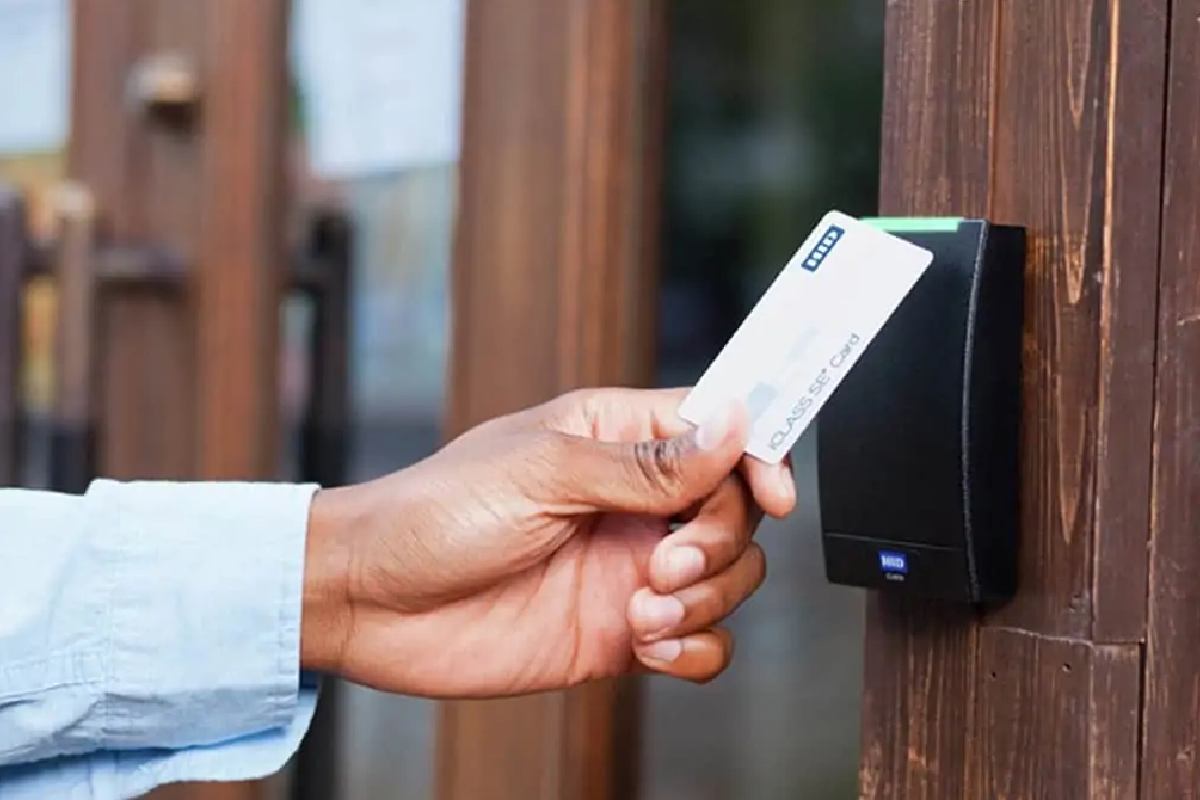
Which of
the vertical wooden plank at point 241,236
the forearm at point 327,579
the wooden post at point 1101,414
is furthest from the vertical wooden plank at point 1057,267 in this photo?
the vertical wooden plank at point 241,236

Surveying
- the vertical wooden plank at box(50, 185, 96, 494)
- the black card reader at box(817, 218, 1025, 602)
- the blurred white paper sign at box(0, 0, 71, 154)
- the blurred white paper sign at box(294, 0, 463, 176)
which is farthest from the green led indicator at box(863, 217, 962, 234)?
the blurred white paper sign at box(0, 0, 71, 154)

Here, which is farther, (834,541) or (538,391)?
(538,391)

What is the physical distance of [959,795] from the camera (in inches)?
25.4

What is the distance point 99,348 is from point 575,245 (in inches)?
24.2

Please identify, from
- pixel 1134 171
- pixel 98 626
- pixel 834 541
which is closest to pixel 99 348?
pixel 98 626

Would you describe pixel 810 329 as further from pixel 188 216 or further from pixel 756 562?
pixel 188 216

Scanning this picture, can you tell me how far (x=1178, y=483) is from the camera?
23.5 inches

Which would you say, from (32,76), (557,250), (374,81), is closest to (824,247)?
(557,250)

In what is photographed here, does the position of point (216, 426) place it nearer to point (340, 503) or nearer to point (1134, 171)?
point (340, 503)

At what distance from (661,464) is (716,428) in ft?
0.11

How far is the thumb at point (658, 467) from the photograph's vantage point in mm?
662

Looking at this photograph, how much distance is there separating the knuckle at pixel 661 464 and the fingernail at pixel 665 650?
0.09 metres

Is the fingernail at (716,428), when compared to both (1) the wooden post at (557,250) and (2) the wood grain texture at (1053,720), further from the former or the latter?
(1) the wooden post at (557,250)

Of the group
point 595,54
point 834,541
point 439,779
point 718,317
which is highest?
point 595,54
